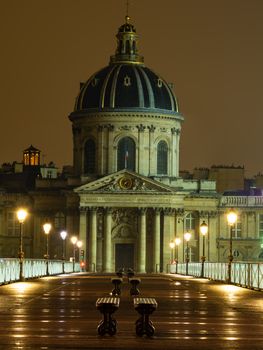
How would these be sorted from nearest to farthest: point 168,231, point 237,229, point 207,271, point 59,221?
point 207,271
point 168,231
point 59,221
point 237,229

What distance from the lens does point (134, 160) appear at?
14938 cm

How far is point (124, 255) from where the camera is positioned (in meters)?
145

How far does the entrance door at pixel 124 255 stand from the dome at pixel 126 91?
664 inches

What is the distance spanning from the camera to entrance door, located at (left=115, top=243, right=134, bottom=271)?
144 meters

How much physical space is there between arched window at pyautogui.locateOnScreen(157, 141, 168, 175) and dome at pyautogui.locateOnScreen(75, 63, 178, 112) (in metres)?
4.50

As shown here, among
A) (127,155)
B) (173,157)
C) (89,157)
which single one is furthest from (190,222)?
(89,157)

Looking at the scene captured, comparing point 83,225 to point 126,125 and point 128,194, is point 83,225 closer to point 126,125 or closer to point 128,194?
point 128,194

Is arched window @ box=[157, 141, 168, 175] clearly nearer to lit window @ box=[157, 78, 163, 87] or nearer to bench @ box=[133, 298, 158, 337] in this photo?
lit window @ box=[157, 78, 163, 87]

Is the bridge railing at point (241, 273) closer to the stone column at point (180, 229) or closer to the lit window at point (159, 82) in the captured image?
the stone column at point (180, 229)

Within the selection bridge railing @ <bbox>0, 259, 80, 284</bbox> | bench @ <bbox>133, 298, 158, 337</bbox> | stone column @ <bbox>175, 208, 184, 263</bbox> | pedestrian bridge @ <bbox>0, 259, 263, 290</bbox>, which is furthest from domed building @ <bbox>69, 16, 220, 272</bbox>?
bench @ <bbox>133, 298, 158, 337</bbox>

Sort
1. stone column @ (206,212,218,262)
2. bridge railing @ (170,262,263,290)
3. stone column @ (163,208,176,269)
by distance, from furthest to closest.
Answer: stone column @ (206,212,218,262)
stone column @ (163,208,176,269)
bridge railing @ (170,262,263,290)

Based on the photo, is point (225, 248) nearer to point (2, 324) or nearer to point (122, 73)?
point (122, 73)

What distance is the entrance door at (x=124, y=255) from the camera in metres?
144

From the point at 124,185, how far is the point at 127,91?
14.4 metres
